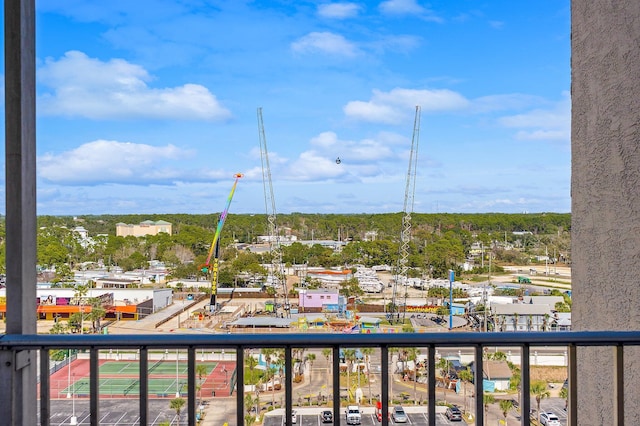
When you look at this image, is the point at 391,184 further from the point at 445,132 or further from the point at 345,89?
the point at 345,89

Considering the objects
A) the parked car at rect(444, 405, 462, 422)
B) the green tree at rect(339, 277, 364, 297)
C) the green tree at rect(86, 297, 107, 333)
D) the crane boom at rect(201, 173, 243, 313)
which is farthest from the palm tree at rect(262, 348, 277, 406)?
the green tree at rect(339, 277, 364, 297)

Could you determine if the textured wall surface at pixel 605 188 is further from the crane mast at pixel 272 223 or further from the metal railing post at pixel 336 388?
the crane mast at pixel 272 223

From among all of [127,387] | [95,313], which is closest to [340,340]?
[127,387]

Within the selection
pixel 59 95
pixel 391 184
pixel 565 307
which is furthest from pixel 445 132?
pixel 59 95

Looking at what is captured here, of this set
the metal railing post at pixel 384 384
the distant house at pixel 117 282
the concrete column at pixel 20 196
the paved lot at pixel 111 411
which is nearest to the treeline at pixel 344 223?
the distant house at pixel 117 282

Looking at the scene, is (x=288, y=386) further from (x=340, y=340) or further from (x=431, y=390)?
(x=431, y=390)
